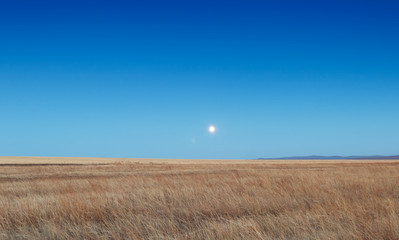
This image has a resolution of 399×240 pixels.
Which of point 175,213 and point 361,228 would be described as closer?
point 361,228

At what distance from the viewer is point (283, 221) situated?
5.77m

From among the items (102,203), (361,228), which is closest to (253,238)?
(361,228)

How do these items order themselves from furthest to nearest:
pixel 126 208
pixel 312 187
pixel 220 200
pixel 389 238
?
pixel 312 187
pixel 220 200
pixel 126 208
pixel 389 238

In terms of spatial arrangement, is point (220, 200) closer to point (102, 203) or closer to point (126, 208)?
point (126, 208)

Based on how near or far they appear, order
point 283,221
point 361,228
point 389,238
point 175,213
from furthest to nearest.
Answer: point 175,213 → point 283,221 → point 361,228 → point 389,238

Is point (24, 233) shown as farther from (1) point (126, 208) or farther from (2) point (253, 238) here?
(2) point (253, 238)

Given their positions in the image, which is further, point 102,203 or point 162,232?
point 102,203

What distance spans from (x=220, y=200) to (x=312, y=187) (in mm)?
4116

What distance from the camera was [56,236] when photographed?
543 cm

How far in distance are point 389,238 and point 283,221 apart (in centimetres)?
176

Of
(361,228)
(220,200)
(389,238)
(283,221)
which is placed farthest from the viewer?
(220,200)

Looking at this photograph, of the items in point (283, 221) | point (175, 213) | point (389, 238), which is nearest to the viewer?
point (389, 238)

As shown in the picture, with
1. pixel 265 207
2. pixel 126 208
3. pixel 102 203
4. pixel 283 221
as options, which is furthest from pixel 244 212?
pixel 102 203

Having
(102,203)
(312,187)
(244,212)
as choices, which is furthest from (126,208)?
(312,187)
